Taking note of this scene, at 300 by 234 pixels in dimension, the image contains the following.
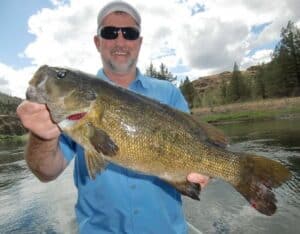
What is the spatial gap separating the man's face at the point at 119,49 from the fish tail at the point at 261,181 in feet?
6.32

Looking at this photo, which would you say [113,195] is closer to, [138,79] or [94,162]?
[94,162]

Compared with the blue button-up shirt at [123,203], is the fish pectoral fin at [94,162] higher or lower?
higher

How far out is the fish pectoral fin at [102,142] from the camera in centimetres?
345

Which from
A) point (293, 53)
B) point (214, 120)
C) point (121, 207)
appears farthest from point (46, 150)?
point (293, 53)

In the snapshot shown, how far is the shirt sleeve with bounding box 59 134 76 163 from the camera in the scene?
14.1 feet

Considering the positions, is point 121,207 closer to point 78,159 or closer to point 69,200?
point 78,159

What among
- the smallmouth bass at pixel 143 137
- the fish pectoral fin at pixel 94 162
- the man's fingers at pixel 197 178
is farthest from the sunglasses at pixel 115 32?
the man's fingers at pixel 197 178

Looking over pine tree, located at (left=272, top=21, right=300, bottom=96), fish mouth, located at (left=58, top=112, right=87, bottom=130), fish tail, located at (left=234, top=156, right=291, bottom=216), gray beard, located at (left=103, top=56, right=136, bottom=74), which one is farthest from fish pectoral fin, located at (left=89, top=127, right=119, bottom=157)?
pine tree, located at (left=272, top=21, right=300, bottom=96)

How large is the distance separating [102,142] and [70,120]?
1.23ft

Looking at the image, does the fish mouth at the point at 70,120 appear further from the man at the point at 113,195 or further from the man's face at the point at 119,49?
the man's face at the point at 119,49

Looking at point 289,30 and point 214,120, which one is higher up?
point 289,30

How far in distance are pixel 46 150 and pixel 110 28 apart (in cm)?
201

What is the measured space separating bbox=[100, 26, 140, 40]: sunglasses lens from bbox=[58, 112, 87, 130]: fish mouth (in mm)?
1794

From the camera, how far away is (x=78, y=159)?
4.42 metres
